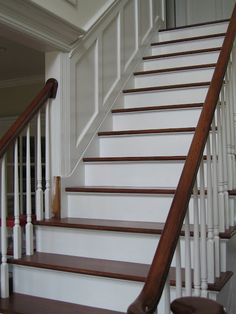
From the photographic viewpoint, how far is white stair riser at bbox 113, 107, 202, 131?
290cm

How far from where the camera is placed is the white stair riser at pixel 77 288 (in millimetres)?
1893

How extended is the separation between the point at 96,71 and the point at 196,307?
2.49 meters

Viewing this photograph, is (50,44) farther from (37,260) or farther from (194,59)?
(194,59)

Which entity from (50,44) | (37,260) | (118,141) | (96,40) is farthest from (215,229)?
(96,40)

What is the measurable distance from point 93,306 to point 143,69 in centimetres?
257

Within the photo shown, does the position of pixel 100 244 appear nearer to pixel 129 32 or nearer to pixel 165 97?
pixel 165 97

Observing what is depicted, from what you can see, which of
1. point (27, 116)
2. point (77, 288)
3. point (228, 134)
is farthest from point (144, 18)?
point (77, 288)

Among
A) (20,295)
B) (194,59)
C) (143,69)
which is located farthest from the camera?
(143,69)

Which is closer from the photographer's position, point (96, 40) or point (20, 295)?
point (20, 295)

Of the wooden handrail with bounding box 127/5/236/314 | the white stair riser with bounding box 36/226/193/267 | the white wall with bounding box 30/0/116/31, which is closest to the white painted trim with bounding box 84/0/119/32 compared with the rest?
the white wall with bounding box 30/0/116/31

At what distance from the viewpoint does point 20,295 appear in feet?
7.05

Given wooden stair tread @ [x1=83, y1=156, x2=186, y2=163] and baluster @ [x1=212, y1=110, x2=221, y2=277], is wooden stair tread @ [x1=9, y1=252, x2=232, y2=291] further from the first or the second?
wooden stair tread @ [x1=83, y1=156, x2=186, y2=163]

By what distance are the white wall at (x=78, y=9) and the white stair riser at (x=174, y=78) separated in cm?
78

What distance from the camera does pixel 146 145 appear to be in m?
2.86
